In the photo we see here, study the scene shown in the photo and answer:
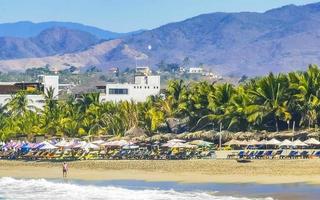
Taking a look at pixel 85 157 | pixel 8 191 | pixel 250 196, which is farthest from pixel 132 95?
pixel 250 196

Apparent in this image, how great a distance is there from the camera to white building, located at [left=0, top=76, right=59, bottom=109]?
107938mm

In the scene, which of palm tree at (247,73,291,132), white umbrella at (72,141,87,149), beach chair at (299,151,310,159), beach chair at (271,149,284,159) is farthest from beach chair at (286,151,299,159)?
white umbrella at (72,141,87,149)

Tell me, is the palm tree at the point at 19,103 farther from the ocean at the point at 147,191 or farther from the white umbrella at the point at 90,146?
the ocean at the point at 147,191

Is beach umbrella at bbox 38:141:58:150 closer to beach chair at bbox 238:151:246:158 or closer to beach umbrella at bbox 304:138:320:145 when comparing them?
beach chair at bbox 238:151:246:158

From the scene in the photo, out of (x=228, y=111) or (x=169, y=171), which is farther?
(x=228, y=111)

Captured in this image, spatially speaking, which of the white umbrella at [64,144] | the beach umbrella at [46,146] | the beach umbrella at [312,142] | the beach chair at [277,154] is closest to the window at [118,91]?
the beach umbrella at [46,146]

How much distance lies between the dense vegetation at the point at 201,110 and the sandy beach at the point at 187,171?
10165mm

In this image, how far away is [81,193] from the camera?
43938 mm

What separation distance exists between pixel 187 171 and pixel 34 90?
61950 millimetres

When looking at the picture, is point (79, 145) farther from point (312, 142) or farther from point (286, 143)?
point (312, 142)

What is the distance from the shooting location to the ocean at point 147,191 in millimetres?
39500

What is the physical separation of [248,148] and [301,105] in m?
5.88

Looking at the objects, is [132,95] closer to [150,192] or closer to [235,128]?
[235,128]

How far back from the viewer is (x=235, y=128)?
67000mm
